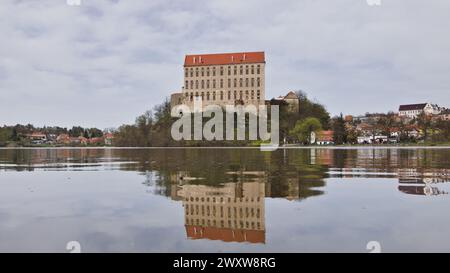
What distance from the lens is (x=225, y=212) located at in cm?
1069

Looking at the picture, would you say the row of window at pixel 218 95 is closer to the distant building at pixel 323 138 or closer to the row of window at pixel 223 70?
the row of window at pixel 223 70

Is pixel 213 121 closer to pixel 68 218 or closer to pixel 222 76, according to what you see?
pixel 222 76

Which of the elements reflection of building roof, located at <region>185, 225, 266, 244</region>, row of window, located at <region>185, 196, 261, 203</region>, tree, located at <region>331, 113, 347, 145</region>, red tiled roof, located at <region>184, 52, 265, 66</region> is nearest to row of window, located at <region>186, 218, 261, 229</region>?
reflection of building roof, located at <region>185, 225, 266, 244</region>

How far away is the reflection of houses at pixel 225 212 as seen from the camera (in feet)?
27.3

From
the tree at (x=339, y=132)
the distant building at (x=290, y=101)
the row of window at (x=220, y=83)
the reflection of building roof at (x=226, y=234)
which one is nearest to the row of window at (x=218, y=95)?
the row of window at (x=220, y=83)

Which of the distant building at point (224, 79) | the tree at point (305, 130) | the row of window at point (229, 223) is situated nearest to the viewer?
the row of window at point (229, 223)

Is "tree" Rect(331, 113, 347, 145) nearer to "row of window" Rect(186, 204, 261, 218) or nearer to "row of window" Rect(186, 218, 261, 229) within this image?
"row of window" Rect(186, 204, 261, 218)

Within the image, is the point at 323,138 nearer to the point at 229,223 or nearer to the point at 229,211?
the point at 229,211

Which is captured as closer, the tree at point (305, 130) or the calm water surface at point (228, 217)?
the calm water surface at point (228, 217)

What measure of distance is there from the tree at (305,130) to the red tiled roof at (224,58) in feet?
118

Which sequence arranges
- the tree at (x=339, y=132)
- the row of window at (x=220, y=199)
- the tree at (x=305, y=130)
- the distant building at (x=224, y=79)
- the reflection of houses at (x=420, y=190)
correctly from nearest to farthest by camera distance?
the row of window at (x=220, y=199), the reflection of houses at (x=420, y=190), the tree at (x=305, y=130), the tree at (x=339, y=132), the distant building at (x=224, y=79)

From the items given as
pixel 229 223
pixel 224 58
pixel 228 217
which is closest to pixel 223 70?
pixel 224 58
